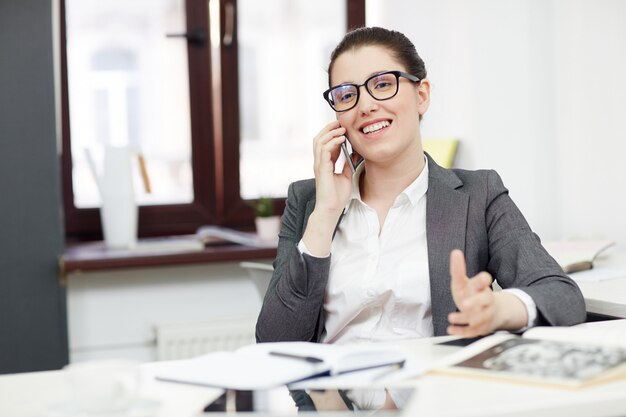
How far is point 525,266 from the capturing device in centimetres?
182

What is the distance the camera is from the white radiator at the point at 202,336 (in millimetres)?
3199

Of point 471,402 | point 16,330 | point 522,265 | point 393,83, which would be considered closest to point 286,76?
point 16,330

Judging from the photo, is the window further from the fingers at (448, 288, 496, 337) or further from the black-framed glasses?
the fingers at (448, 288, 496, 337)

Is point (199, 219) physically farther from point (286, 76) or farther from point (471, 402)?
point (471, 402)

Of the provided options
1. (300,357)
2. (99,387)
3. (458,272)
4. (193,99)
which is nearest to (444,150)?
(193,99)

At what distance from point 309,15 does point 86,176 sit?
1119mm

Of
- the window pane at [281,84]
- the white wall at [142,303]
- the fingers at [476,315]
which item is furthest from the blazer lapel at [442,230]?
the window pane at [281,84]

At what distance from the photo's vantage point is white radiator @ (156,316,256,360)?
3199mm

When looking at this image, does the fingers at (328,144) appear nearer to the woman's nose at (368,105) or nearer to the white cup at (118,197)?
the woman's nose at (368,105)

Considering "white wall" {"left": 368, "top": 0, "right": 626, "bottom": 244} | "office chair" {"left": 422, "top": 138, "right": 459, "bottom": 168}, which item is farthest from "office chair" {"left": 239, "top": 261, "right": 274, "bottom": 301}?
"white wall" {"left": 368, "top": 0, "right": 626, "bottom": 244}

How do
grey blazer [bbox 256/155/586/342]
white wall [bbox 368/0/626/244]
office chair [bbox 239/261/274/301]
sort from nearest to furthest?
grey blazer [bbox 256/155/586/342] → office chair [bbox 239/261/274/301] → white wall [bbox 368/0/626/244]

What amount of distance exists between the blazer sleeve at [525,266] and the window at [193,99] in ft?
5.66

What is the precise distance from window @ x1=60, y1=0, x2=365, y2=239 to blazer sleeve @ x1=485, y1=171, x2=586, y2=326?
1.73m

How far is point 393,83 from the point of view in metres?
1.93
